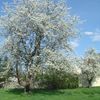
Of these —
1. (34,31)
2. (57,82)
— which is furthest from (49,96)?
(57,82)

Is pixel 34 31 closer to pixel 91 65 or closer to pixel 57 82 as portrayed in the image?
pixel 57 82

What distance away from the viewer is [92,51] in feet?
210

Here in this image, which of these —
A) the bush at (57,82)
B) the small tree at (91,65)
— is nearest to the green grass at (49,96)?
the bush at (57,82)

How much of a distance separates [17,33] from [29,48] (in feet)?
8.03

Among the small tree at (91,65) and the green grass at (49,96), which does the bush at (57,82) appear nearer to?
the small tree at (91,65)

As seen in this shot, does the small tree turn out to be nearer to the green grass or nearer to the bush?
the bush

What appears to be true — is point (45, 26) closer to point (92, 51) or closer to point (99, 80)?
point (92, 51)

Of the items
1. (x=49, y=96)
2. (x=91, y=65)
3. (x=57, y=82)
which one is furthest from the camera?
(x=91, y=65)

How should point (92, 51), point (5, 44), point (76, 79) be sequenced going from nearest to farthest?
point (5, 44) < point (76, 79) < point (92, 51)

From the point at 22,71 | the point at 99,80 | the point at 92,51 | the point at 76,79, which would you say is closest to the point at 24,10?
the point at 22,71

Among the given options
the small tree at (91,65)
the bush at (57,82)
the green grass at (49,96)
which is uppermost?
the small tree at (91,65)

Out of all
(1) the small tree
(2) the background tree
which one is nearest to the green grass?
(2) the background tree

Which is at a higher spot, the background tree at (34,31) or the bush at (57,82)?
the background tree at (34,31)

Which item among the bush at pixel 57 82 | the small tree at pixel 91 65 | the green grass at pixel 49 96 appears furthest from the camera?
the small tree at pixel 91 65
